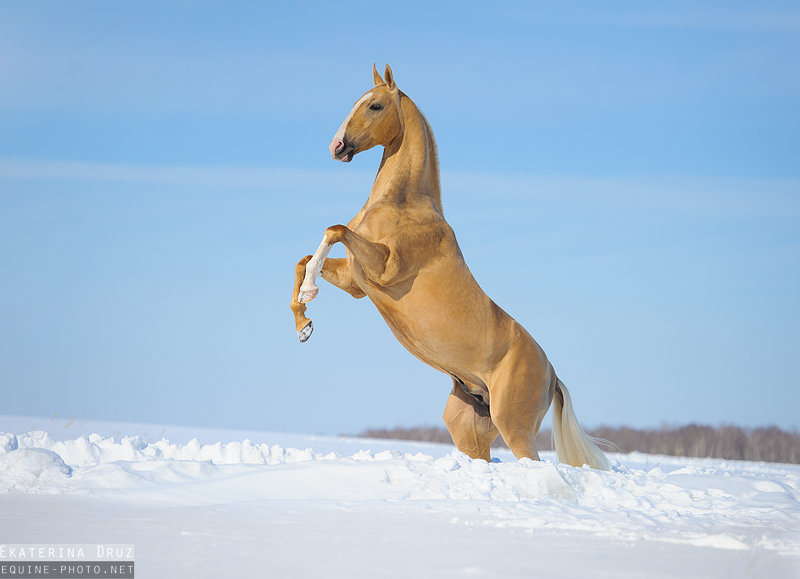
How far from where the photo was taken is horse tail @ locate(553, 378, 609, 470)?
581 cm

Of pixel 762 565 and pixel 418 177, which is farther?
pixel 418 177

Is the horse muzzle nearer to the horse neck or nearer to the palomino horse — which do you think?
the palomino horse

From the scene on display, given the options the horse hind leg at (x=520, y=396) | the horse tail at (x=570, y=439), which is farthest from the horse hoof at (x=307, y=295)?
the horse tail at (x=570, y=439)

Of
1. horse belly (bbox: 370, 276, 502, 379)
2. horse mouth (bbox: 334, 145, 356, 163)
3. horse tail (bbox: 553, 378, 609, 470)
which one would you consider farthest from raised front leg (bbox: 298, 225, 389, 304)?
horse tail (bbox: 553, 378, 609, 470)

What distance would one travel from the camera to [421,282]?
512cm

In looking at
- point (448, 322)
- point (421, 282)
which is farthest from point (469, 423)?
point (421, 282)

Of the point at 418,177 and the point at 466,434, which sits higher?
the point at 418,177

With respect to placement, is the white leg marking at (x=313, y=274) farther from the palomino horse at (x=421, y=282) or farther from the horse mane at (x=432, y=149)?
the horse mane at (x=432, y=149)

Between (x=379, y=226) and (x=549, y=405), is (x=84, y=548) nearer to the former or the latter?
(x=379, y=226)

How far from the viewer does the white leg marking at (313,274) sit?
187 inches

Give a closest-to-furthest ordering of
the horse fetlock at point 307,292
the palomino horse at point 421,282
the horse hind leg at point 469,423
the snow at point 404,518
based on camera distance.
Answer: the snow at point 404,518 < the horse fetlock at point 307,292 < the palomino horse at point 421,282 < the horse hind leg at point 469,423

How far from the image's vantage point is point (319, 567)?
257 centimetres

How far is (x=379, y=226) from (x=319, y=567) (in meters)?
2.80

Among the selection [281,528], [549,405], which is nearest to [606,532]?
[281,528]
